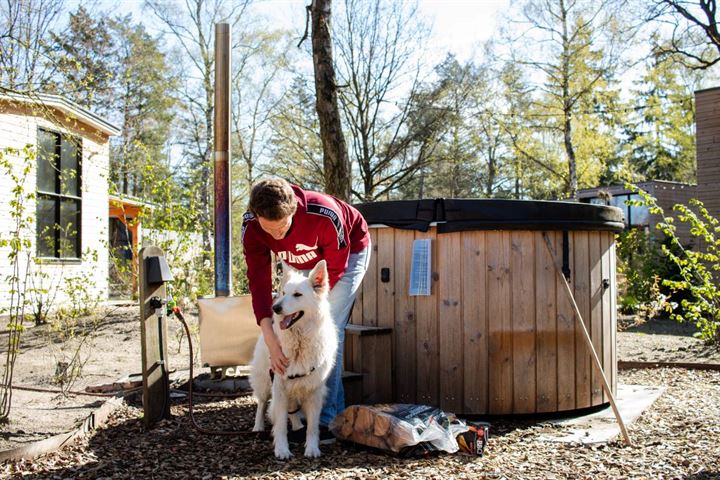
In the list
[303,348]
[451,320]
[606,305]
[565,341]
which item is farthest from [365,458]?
[606,305]

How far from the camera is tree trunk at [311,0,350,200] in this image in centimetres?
823

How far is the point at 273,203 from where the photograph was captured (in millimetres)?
3307

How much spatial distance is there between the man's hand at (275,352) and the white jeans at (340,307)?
0.45m

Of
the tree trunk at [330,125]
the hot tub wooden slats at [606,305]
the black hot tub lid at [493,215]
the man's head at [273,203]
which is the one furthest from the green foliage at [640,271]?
the man's head at [273,203]

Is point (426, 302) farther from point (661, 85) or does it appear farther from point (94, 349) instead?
point (661, 85)

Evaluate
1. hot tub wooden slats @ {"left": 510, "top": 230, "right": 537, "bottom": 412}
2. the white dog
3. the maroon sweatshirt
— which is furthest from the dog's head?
hot tub wooden slats @ {"left": 510, "top": 230, "right": 537, "bottom": 412}

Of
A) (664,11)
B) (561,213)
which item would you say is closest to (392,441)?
(561,213)

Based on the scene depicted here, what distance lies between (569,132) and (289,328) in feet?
75.1

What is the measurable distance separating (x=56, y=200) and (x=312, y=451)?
421 inches

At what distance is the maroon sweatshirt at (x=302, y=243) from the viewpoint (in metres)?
3.71

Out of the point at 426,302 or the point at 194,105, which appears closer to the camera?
the point at 426,302

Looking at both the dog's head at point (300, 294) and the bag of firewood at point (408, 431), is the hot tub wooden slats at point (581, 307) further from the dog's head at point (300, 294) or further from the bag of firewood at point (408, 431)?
the dog's head at point (300, 294)

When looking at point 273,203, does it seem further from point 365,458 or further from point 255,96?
point 255,96

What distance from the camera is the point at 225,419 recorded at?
15.6ft
